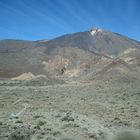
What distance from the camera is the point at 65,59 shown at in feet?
245

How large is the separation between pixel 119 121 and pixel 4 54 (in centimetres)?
7336

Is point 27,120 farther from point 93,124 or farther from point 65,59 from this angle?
point 65,59

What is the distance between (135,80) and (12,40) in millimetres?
120600

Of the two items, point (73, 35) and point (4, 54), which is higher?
point (73, 35)

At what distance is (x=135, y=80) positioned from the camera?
4538 cm

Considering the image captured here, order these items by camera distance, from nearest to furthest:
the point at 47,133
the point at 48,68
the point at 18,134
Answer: the point at 18,134 < the point at 47,133 < the point at 48,68

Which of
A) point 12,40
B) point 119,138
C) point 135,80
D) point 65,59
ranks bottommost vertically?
point 119,138

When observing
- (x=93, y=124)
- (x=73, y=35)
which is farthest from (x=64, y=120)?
(x=73, y=35)

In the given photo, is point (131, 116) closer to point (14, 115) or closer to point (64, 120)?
point (64, 120)

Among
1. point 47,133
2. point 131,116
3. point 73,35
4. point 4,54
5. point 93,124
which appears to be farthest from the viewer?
point 73,35

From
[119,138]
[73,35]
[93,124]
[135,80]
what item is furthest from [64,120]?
[73,35]

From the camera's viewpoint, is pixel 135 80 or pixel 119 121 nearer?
pixel 119 121

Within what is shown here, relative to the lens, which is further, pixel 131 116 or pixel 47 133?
pixel 131 116

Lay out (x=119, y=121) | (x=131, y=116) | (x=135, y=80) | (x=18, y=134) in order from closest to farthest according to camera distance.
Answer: (x=18, y=134)
(x=119, y=121)
(x=131, y=116)
(x=135, y=80)
